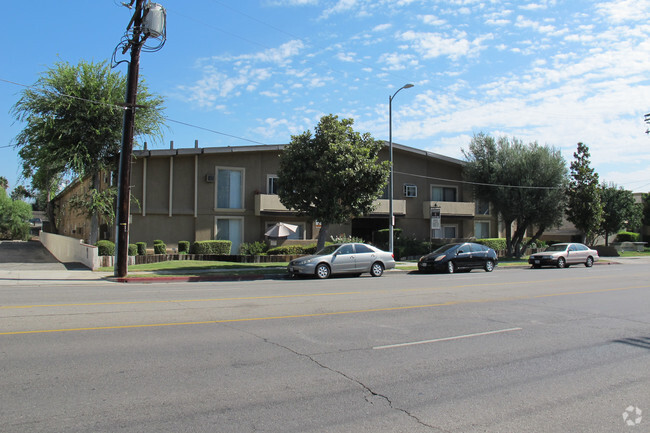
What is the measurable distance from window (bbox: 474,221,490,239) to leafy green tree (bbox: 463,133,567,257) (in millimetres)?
4242

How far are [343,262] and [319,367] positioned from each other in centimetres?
1354

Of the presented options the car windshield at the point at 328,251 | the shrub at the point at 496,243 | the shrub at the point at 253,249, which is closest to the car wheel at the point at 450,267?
the car windshield at the point at 328,251

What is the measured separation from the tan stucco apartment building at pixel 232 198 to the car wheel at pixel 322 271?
9.65 meters

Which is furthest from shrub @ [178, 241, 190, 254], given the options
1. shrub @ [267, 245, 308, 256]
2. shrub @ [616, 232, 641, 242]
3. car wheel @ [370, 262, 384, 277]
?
shrub @ [616, 232, 641, 242]

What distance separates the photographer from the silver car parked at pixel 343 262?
18.8m

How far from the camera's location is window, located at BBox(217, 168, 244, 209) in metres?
30.2

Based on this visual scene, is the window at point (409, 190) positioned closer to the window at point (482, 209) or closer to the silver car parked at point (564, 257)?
the window at point (482, 209)

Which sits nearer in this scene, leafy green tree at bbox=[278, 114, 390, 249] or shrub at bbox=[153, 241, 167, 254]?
leafy green tree at bbox=[278, 114, 390, 249]

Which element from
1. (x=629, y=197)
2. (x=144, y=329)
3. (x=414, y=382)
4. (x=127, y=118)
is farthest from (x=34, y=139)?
(x=629, y=197)

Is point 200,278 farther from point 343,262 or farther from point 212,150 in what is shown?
point 212,150

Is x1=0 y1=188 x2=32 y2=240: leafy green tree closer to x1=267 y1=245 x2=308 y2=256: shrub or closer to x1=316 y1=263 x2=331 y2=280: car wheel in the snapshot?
x1=267 y1=245 x2=308 y2=256: shrub

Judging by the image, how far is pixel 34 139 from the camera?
85.0 ft

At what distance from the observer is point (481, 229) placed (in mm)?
38781

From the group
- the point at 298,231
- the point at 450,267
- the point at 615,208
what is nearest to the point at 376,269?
the point at 450,267
